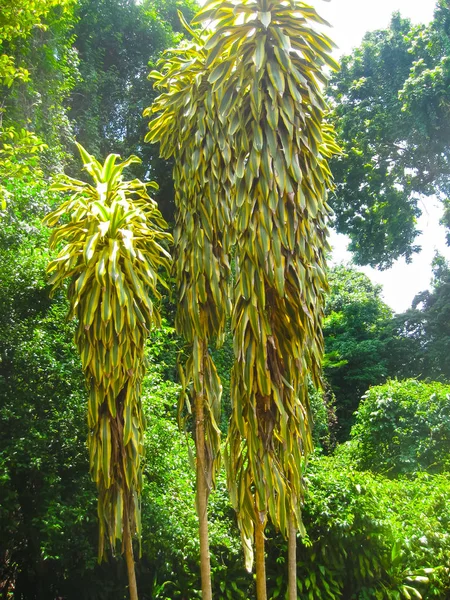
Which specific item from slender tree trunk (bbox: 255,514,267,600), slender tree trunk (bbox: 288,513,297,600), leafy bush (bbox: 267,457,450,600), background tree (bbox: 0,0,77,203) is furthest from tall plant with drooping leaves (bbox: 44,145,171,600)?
background tree (bbox: 0,0,77,203)

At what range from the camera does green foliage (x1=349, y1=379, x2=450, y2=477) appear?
7062mm

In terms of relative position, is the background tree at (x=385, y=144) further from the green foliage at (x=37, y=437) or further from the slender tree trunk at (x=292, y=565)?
the slender tree trunk at (x=292, y=565)

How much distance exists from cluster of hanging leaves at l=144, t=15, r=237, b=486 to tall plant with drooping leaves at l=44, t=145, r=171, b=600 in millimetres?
262

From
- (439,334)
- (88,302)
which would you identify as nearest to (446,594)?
(88,302)

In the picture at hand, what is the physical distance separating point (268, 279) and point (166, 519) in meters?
2.42

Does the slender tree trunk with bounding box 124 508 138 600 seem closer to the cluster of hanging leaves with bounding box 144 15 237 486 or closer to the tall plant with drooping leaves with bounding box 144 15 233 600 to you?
the tall plant with drooping leaves with bounding box 144 15 233 600

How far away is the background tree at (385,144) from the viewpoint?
1062 cm

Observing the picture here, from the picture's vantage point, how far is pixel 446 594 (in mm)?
4598

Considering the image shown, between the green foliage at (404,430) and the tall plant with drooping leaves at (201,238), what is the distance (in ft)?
15.0

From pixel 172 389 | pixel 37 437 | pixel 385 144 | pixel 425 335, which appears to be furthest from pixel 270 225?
pixel 425 335

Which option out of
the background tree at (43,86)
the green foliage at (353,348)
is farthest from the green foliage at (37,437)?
the green foliage at (353,348)

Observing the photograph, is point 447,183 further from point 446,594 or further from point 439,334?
point 446,594

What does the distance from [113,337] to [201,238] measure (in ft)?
2.44

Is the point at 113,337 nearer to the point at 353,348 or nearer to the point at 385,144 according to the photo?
the point at 385,144
